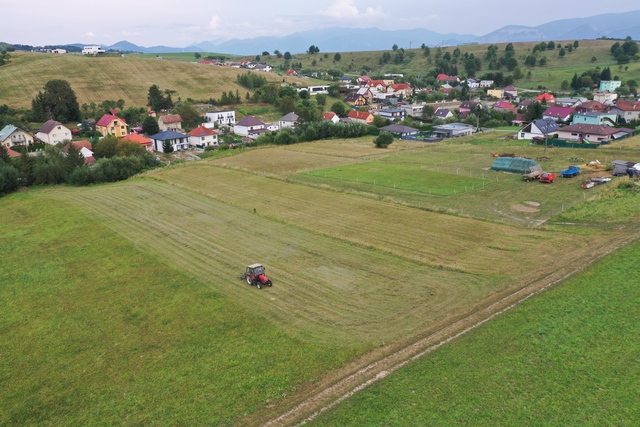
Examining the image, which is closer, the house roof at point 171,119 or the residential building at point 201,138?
the residential building at point 201,138

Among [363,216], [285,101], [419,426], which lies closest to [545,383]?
[419,426]

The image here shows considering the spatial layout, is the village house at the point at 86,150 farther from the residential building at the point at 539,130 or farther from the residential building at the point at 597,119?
the residential building at the point at 597,119

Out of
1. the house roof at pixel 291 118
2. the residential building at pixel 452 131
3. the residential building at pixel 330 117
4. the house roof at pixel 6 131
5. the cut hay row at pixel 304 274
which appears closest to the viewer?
the cut hay row at pixel 304 274

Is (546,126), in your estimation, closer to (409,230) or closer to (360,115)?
(360,115)

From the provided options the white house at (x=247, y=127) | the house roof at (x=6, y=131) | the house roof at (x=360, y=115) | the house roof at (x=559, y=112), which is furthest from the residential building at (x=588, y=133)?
the house roof at (x=6, y=131)

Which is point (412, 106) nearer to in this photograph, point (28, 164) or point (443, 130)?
point (443, 130)

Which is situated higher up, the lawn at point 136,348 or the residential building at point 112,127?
the residential building at point 112,127

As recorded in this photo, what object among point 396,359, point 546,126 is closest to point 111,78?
point 546,126
